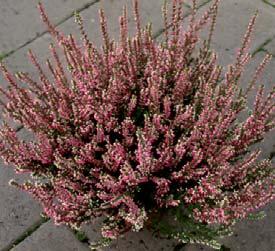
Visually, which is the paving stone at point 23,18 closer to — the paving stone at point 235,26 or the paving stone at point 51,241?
the paving stone at point 235,26

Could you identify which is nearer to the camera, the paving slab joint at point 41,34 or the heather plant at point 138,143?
the heather plant at point 138,143

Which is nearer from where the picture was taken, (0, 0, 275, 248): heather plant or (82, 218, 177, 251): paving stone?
(0, 0, 275, 248): heather plant

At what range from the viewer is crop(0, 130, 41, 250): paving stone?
315 cm

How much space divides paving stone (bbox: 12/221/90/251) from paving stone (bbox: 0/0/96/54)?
5.21 feet

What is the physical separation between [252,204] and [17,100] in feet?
4.19

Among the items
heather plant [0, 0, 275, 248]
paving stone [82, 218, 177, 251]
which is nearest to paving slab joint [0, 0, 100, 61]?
heather plant [0, 0, 275, 248]

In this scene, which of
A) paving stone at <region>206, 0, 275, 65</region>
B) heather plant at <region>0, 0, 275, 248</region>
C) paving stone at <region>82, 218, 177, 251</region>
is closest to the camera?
heather plant at <region>0, 0, 275, 248</region>

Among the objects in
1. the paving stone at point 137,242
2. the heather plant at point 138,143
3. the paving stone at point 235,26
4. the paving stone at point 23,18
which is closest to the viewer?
the heather plant at point 138,143

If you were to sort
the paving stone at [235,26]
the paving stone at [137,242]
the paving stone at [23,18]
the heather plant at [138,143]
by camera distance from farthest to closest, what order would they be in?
the paving stone at [23,18] < the paving stone at [235,26] < the paving stone at [137,242] < the heather plant at [138,143]

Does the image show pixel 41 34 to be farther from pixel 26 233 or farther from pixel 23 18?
pixel 26 233

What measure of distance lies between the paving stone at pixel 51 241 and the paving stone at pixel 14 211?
3.0 inches

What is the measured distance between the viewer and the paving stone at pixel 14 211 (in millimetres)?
3152

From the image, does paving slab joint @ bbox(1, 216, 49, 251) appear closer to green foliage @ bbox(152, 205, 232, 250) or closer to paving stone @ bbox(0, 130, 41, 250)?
paving stone @ bbox(0, 130, 41, 250)

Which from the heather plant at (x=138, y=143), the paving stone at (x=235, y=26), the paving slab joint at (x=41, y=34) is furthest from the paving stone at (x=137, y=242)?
the paving slab joint at (x=41, y=34)
